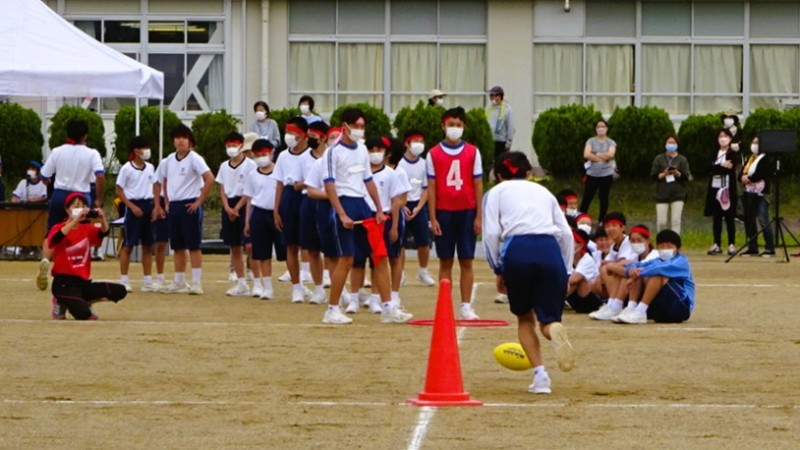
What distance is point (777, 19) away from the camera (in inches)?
1674

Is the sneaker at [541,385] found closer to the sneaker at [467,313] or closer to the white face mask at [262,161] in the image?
the sneaker at [467,313]

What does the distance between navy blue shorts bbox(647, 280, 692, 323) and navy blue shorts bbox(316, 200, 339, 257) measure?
3.13m

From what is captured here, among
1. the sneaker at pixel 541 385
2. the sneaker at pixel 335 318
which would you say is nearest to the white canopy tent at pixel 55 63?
the sneaker at pixel 335 318

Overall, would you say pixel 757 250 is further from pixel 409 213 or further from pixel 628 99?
pixel 628 99

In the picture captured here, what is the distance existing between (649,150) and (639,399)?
25012mm

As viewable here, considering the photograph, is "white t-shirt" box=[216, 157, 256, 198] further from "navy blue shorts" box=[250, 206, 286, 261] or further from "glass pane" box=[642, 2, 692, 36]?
"glass pane" box=[642, 2, 692, 36]

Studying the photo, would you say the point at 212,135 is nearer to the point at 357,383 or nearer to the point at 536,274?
the point at 357,383

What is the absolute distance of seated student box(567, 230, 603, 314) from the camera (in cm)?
1975

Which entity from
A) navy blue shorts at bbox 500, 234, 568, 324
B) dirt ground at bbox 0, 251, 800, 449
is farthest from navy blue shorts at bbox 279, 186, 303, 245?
navy blue shorts at bbox 500, 234, 568, 324

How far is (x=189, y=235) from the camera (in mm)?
23094

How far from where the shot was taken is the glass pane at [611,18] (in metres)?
42.3

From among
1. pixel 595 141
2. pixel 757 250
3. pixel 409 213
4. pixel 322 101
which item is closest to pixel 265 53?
pixel 322 101

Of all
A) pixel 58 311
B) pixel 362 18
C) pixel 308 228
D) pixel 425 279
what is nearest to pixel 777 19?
pixel 362 18

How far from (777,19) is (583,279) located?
79.1 ft
